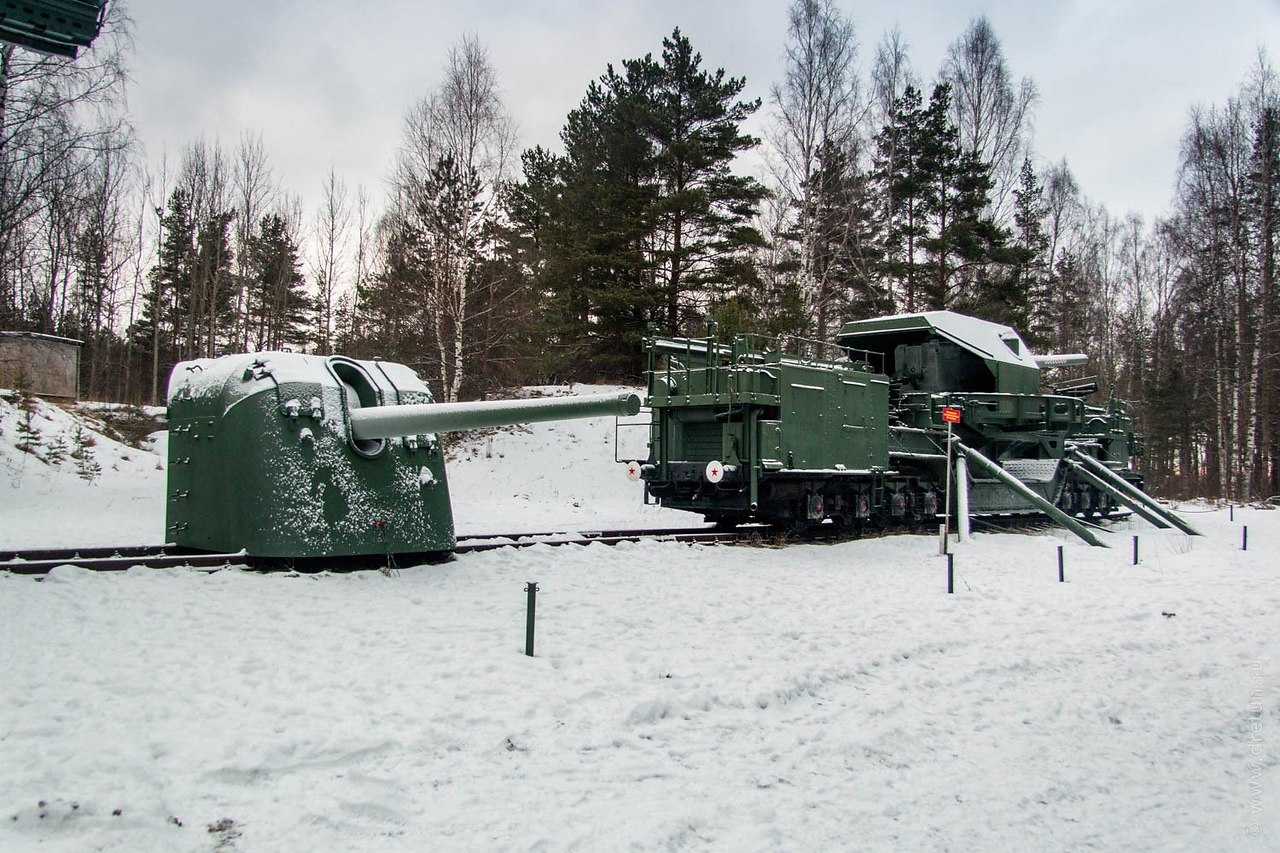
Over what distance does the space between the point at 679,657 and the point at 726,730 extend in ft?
3.56

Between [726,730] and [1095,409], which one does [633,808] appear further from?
[1095,409]

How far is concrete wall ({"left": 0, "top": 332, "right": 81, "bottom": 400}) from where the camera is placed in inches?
818

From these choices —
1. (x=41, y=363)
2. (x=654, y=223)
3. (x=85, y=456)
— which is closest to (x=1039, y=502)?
(x=654, y=223)

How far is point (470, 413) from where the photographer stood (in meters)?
6.96

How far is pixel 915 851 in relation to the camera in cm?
345

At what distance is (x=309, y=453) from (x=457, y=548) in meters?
2.01

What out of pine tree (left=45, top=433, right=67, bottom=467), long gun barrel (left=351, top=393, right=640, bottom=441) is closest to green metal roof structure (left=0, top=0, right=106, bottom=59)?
long gun barrel (left=351, top=393, right=640, bottom=441)

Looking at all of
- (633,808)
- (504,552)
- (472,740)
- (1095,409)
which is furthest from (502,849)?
(1095,409)

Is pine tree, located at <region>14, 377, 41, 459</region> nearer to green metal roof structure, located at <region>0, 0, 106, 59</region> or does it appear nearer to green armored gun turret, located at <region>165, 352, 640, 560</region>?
green armored gun turret, located at <region>165, 352, 640, 560</region>

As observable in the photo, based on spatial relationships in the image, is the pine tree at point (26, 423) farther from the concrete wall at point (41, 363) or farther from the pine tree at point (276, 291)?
the pine tree at point (276, 291)

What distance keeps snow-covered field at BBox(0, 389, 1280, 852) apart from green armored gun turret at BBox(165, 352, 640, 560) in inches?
15.6

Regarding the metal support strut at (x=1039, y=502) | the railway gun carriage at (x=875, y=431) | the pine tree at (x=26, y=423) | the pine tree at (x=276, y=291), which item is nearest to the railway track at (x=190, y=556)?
the railway gun carriage at (x=875, y=431)

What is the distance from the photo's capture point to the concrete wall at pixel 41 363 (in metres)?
20.8

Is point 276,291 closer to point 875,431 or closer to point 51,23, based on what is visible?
point 875,431
